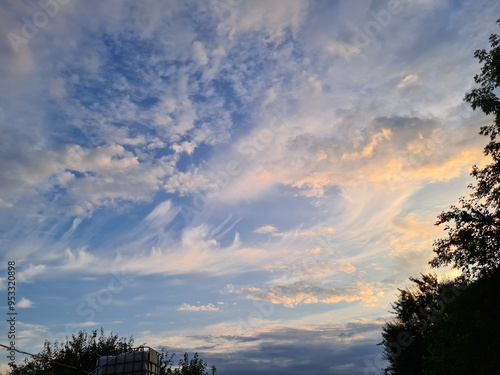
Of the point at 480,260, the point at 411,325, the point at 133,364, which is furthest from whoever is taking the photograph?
the point at 411,325

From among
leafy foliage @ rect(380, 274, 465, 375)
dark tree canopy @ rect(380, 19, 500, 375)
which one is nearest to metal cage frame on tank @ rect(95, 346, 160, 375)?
dark tree canopy @ rect(380, 19, 500, 375)

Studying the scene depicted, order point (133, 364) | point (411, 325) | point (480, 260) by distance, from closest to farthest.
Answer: point (480, 260)
point (133, 364)
point (411, 325)

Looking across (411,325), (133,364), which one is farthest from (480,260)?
(411,325)

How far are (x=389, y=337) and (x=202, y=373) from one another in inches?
997

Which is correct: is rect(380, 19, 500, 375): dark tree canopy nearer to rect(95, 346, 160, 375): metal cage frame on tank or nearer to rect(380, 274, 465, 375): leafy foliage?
rect(95, 346, 160, 375): metal cage frame on tank

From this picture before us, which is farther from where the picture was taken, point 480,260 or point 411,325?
point 411,325

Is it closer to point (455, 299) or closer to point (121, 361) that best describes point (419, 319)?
point (455, 299)

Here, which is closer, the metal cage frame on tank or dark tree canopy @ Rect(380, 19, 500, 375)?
dark tree canopy @ Rect(380, 19, 500, 375)

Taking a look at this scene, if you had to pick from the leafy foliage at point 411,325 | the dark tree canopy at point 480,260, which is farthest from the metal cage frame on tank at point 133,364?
the leafy foliage at point 411,325

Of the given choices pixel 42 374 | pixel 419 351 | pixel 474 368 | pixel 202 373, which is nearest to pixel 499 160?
pixel 474 368

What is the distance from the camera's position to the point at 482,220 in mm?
19312

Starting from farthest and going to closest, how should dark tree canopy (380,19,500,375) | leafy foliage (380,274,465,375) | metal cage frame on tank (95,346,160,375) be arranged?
leafy foliage (380,274,465,375) → metal cage frame on tank (95,346,160,375) → dark tree canopy (380,19,500,375)

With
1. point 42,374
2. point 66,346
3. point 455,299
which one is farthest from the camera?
point 66,346

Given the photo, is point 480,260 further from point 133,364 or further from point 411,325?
point 411,325
